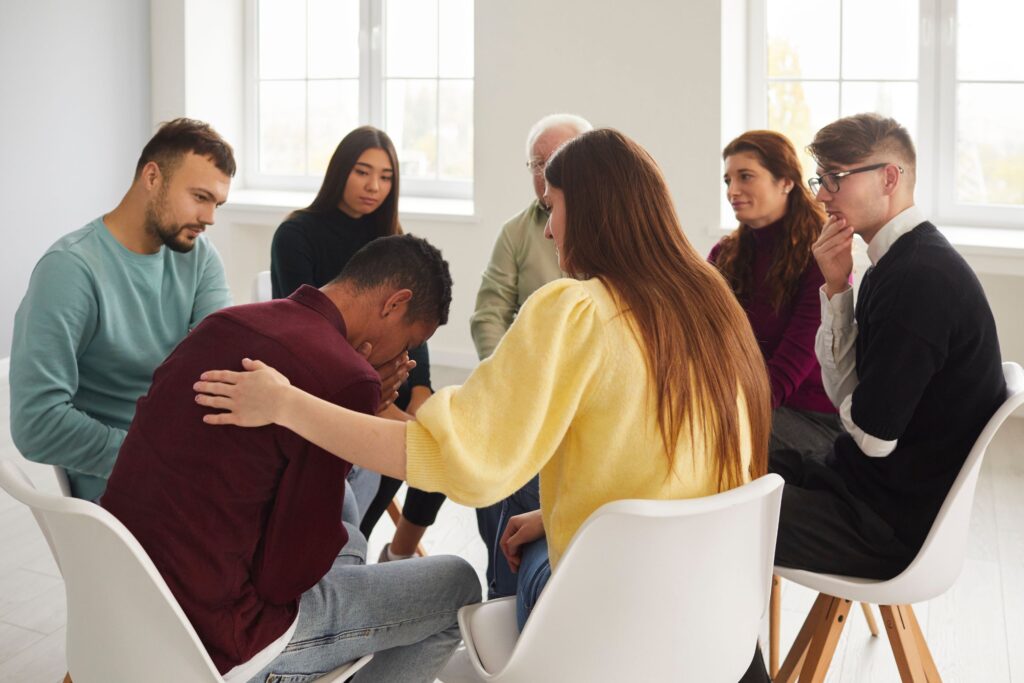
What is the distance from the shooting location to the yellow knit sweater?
56.9 inches

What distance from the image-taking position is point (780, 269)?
8.71 ft

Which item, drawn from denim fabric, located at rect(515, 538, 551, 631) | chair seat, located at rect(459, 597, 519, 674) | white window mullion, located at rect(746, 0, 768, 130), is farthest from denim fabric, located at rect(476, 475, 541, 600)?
white window mullion, located at rect(746, 0, 768, 130)

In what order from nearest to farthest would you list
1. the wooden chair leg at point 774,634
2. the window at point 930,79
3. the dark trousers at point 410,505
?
the wooden chair leg at point 774,634 < the dark trousers at point 410,505 < the window at point 930,79

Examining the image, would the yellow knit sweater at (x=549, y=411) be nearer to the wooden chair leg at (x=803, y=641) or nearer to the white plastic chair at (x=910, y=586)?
the white plastic chair at (x=910, y=586)

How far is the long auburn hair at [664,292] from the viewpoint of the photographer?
1.49 m

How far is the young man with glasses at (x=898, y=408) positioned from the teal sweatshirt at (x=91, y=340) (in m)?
1.32

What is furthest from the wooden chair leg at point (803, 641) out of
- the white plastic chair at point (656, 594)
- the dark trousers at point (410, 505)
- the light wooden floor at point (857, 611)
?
the dark trousers at point (410, 505)

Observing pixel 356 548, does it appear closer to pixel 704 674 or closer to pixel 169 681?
pixel 169 681

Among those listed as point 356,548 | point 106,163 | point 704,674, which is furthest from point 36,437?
point 106,163

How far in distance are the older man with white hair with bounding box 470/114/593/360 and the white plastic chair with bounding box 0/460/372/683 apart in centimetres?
153

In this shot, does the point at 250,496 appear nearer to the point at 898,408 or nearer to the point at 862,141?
the point at 898,408

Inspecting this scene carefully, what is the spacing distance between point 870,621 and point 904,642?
2.07 feet

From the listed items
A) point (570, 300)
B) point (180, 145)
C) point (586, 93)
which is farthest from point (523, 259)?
point (586, 93)

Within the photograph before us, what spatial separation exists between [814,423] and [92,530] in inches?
67.2
